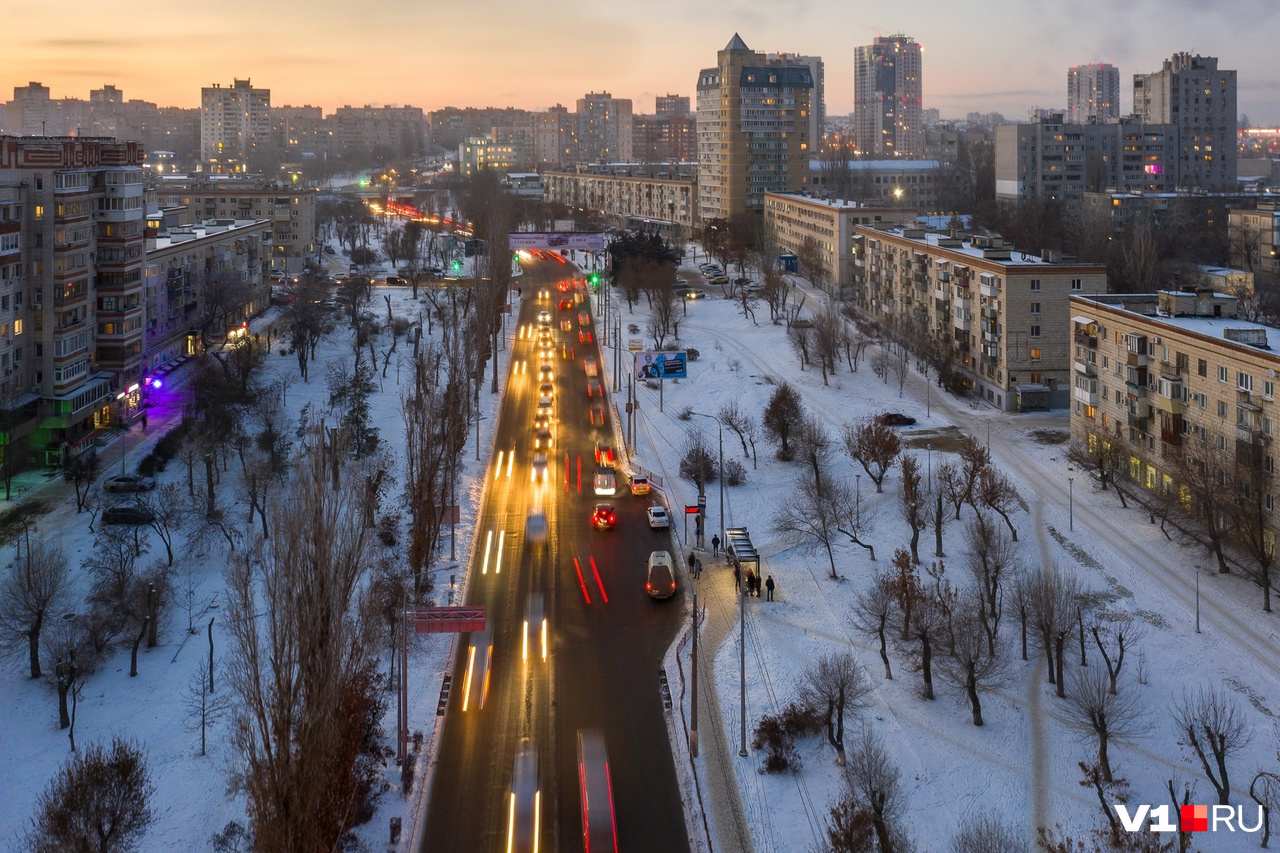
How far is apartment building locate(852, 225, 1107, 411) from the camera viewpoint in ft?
150

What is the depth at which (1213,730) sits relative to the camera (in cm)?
2000

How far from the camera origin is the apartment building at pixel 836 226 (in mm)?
72625

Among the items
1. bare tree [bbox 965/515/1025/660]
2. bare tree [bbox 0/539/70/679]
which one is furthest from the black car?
bare tree [bbox 965/515/1025/660]

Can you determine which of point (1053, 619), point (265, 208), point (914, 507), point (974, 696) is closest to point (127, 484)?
point (914, 507)

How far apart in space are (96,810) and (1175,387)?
28.8 m

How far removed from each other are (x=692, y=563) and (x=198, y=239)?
36137mm

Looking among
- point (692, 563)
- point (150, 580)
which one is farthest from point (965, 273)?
point (150, 580)

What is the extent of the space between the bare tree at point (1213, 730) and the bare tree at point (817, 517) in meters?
9.54

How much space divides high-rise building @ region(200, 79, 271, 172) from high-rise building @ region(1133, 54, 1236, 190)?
14138 cm

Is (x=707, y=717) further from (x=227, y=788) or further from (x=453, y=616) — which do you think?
(x=227, y=788)

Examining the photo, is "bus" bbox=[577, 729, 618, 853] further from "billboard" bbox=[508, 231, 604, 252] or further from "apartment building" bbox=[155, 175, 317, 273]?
"apartment building" bbox=[155, 175, 317, 273]

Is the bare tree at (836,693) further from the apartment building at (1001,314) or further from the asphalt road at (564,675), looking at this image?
the apartment building at (1001,314)

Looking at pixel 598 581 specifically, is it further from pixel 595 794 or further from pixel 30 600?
pixel 30 600

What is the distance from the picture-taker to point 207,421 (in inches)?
1496
